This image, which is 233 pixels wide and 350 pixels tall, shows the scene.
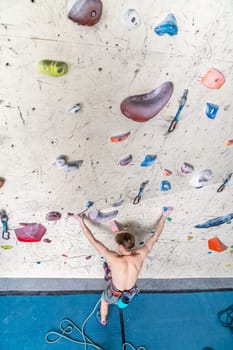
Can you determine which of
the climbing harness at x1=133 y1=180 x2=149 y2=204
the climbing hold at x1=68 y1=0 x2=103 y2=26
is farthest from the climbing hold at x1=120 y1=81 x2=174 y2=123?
the climbing harness at x1=133 y1=180 x2=149 y2=204

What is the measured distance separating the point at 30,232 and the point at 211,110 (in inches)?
54.6

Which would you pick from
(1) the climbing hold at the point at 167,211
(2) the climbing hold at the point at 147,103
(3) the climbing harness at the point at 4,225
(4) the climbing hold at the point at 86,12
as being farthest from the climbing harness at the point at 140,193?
(4) the climbing hold at the point at 86,12

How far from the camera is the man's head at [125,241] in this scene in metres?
2.21

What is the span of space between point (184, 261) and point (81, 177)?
1425 mm

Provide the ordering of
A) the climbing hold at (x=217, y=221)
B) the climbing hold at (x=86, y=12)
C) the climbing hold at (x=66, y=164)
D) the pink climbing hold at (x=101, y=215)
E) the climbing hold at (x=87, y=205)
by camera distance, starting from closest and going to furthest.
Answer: the climbing hold at (x=86, y=12) < the climbing hold at (x=66, y=164) < the climbing hold at (x=87, y=205) < the pink climbing hold at (x=101, y=215) < the climbing hold at (x=217, y=221)

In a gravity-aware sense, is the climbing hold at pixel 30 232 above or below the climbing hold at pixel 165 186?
below

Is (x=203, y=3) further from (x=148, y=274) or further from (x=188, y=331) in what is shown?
(x=188, y=331)

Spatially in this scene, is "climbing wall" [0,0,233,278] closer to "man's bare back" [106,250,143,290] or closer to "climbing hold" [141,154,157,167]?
"climbing hold" [141,154,157,167]

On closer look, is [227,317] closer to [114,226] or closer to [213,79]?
[114,226]

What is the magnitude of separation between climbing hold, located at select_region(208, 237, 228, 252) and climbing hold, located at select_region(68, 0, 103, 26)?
6.35 ft

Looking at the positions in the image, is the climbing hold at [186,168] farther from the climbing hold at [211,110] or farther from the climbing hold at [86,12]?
the climbing hold at [86,12]

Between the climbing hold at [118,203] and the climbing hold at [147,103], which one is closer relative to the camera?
the climbing hold at [147,103]

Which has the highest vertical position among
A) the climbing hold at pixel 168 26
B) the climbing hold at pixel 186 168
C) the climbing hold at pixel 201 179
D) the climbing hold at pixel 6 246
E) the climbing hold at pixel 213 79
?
the climbing hold at pixel 168 26

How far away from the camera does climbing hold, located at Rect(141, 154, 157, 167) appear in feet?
5.89
